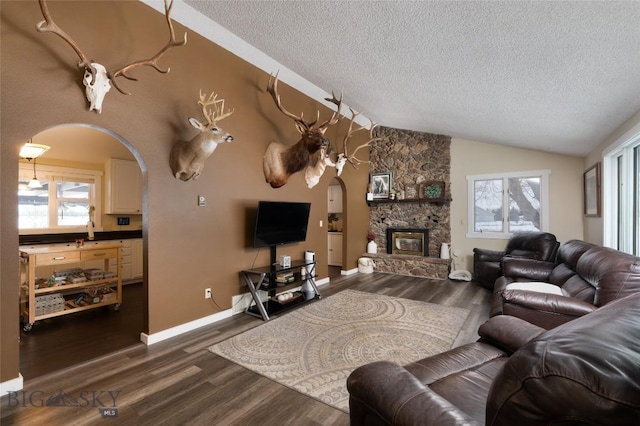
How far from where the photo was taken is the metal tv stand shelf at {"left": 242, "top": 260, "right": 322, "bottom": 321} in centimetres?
371

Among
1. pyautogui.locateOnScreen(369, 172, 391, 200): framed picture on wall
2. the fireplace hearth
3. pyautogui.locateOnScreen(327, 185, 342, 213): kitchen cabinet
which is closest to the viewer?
the fireplace hearth

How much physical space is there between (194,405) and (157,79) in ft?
10.0

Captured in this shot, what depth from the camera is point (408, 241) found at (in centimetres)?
678

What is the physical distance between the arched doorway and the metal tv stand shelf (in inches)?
48.3

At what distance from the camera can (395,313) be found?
3.85 metres

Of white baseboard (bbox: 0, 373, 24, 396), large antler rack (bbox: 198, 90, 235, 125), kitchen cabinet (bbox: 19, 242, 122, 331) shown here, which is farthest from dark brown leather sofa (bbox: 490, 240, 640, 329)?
kitchen cabinet (bbox: 19, 242, 122, 331)

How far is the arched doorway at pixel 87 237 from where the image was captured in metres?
2.75

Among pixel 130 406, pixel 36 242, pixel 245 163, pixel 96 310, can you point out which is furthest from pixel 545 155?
pixel 36 242

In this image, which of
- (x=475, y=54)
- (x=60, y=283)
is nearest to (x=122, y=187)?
(x=60, y=283)

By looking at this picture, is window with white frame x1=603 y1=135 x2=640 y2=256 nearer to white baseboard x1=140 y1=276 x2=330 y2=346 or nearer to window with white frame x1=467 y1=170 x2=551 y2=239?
window with white frame x1=467 y1=170 x2=551 y2=239

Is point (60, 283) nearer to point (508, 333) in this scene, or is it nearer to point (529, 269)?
point (508, 333)

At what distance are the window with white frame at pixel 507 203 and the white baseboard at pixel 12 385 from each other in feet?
22.6

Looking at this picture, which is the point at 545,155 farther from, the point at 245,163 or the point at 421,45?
the point at 245,163

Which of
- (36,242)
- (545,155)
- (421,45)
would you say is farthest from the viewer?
(545,155)
